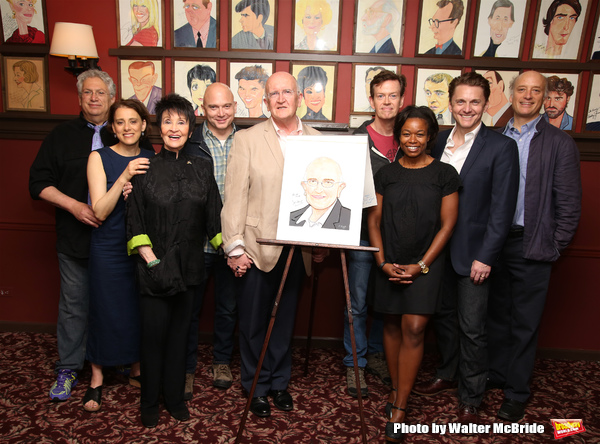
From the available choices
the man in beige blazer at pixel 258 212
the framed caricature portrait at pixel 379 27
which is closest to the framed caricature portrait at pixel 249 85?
the framed caricature portrait at pixel 379 27

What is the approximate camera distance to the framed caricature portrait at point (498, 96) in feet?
10.6

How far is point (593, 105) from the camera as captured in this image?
3246 mm

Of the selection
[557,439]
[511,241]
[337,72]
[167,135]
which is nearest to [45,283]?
[167,135]

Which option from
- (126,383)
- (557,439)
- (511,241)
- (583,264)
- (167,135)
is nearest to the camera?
(167,135)

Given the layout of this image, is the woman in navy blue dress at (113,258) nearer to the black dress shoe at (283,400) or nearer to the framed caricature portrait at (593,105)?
the black dress shoe at (283,400)

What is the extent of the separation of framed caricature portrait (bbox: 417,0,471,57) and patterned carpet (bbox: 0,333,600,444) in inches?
93.9

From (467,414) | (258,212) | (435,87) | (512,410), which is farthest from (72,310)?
(435,87)

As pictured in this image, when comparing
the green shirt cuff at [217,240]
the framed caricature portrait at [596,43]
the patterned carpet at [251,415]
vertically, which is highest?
the framed caricature portrait at [596,43]

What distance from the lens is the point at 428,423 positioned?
2545 mm

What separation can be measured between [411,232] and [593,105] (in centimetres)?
207

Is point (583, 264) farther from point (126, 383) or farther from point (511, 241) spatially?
point (126, 383)

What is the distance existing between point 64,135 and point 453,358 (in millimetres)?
2932

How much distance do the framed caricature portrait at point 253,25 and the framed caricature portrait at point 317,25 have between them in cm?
18

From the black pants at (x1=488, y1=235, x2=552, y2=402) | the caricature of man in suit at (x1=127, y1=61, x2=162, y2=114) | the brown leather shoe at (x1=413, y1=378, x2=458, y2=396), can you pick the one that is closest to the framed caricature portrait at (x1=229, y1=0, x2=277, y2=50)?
the caricature of man in suit at (x1=127, y1=61, x2=162, y2=114)
